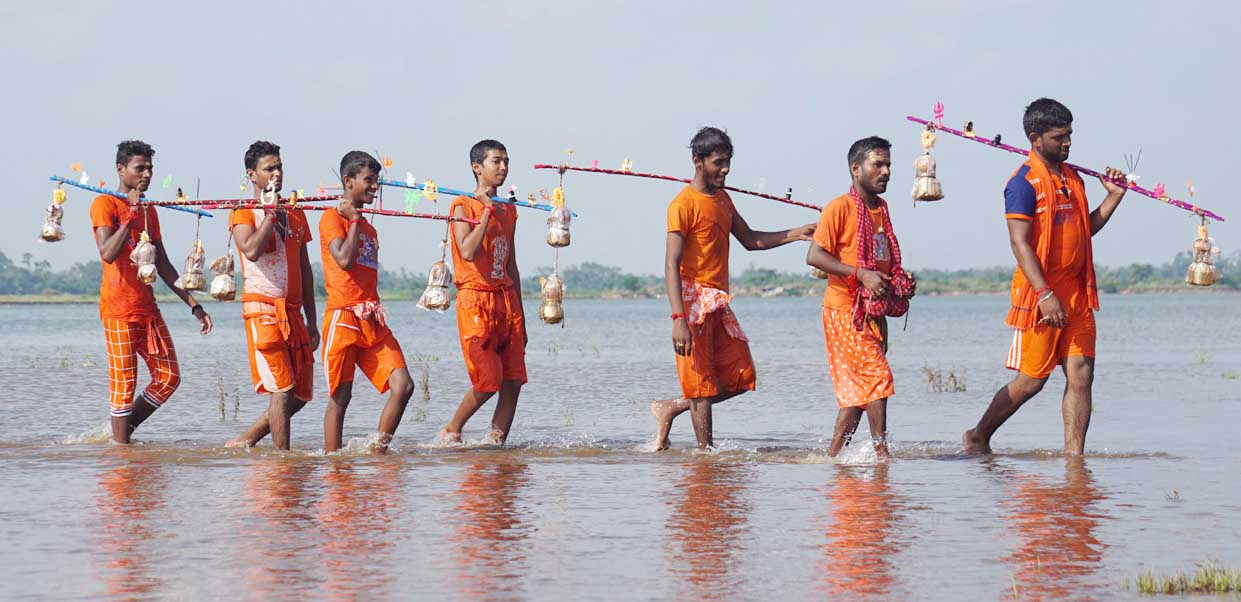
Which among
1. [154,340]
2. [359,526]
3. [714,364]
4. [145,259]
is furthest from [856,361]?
[154,340]

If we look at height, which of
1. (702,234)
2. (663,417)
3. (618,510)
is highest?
(702,234)

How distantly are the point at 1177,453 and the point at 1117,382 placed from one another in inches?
319

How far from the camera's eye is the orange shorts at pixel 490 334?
9.97 meters

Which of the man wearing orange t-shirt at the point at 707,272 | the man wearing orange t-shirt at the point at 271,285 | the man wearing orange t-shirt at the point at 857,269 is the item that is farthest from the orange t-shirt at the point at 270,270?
the man wearing orange t-shirt at the point at 857,269

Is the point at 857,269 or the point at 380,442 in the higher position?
the point at 857,269

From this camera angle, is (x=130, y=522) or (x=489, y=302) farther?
(x=489, y=302)

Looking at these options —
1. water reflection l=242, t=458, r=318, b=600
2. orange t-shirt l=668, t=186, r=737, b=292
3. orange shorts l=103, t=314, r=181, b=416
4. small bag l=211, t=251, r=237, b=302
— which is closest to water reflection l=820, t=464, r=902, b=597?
orange t-shirt l=668, t=186, r=737, b=292

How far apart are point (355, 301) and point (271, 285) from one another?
519 millimetres

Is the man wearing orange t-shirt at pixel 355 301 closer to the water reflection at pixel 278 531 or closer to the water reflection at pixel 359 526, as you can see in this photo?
the water reflection at pixel 359 526

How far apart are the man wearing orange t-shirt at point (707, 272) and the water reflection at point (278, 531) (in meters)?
2.25

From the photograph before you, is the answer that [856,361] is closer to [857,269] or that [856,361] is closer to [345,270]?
[857,269]

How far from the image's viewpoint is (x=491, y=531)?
22.4 ft

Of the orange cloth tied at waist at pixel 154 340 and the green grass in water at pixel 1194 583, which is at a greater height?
the orange cloth tied at waist at pixel 154 340

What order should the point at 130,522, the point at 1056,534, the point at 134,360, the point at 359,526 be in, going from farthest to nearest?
the point at 134,360
the point at 130,522
the point at 359,526
the point at 1056,534
